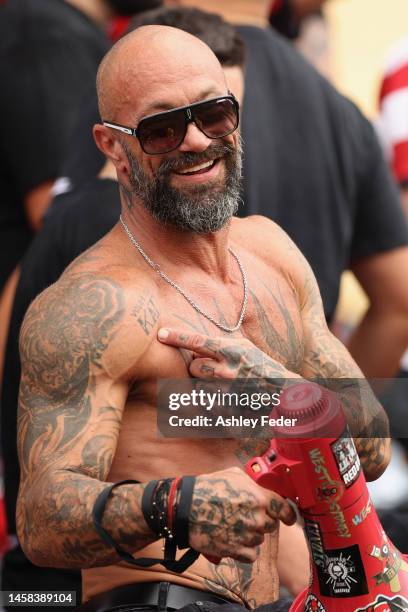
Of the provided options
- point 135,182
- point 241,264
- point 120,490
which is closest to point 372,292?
point 241,264

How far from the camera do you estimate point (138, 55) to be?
349 cm

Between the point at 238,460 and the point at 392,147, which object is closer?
the point at 238,460

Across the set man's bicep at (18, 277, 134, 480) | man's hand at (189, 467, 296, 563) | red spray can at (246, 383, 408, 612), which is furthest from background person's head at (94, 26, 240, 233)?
man's hand at (189, 467, 296, 563)

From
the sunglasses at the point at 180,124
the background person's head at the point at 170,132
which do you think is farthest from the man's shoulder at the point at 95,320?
the sunglasses at the point at 180,124

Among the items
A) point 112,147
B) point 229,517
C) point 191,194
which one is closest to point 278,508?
point 229,517

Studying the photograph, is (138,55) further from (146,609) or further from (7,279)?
(7,279)

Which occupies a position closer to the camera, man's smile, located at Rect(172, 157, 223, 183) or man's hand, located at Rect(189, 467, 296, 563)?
man's hand, located at Rect(189, 467, 296, 563)

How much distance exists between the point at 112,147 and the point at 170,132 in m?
0.24

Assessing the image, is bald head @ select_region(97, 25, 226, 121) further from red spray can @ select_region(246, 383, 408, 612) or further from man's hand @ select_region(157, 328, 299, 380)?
red spray can @ select_region(246, 383, 408, 612)

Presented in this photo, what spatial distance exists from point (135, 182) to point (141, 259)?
0.20 meters

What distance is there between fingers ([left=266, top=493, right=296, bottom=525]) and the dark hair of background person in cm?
203

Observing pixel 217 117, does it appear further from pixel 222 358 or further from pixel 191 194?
pixel 222 358

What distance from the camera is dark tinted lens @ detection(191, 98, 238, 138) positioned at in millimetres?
3418

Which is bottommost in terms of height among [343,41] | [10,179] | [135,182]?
[343,41]
